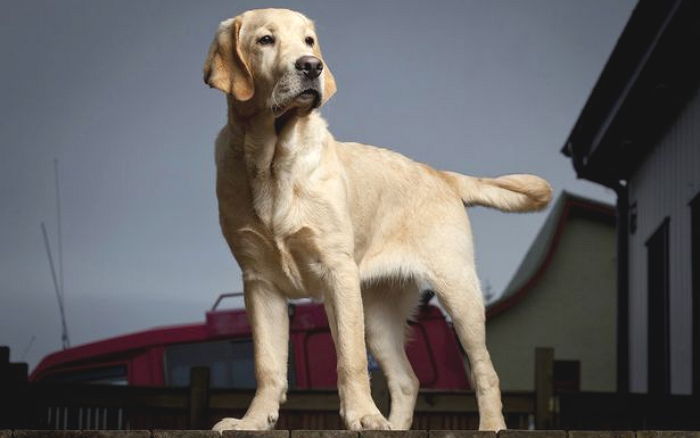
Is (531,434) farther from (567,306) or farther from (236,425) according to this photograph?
(567,306)

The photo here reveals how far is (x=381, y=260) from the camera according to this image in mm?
5840

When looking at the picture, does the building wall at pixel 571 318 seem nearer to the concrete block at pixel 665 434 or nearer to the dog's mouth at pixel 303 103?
the dog's mouth at pixel 303 103

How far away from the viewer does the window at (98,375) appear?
38.5ft

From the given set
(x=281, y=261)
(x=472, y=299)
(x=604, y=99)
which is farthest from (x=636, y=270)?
(x=281, y=261)

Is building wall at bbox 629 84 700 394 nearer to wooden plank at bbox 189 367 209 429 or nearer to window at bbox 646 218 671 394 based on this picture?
window at bbox 646 218 671 394

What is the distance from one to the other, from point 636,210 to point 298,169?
336 inches

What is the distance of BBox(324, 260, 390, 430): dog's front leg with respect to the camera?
5.01 metres

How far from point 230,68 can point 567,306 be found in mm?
13199

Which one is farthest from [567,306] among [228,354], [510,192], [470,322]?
[470,322]

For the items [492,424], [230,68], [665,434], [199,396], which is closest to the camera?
[665,434]

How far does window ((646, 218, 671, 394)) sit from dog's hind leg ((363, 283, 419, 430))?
5.48 meters

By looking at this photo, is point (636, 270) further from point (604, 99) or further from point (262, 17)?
point (262, 17)

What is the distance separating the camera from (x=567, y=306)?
17.7 metres

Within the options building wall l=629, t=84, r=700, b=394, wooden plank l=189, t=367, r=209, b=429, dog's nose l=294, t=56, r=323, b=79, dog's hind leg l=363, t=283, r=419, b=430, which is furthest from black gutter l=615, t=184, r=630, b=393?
dog's nose l=294, t=56, r=323, b=79
